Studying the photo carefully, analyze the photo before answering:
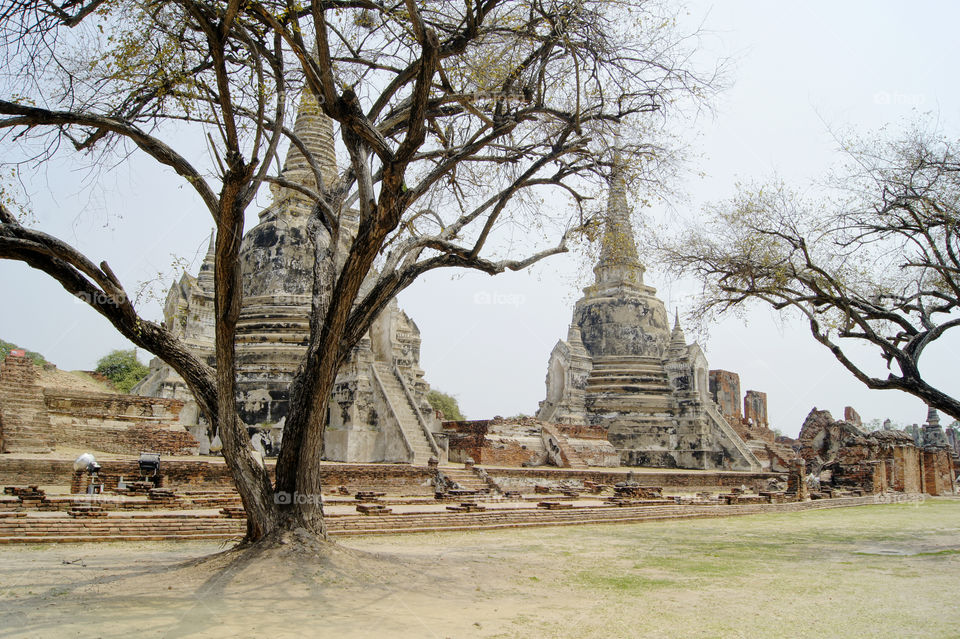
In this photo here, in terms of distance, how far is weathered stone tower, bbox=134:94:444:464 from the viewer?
59.5 feet

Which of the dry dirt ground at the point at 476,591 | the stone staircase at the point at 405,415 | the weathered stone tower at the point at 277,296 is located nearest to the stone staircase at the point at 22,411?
the weathered stone tower at the point at 277,296

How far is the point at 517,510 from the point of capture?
42.3 ft

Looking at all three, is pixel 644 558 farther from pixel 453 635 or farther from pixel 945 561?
pixel 453 635

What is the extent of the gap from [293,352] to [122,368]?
87.9ft

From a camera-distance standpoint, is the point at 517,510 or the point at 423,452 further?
the point at 423,452

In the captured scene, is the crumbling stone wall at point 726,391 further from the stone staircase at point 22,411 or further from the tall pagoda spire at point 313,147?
the stone staircase at point 22,411

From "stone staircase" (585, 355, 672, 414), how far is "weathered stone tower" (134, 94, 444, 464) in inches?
313

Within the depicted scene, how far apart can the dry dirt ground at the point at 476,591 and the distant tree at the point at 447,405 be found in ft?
128

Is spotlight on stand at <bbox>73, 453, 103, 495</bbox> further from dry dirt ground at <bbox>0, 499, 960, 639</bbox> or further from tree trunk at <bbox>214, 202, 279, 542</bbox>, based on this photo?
tree trunk at <bbox>214, 202, 279, 542</bbox>

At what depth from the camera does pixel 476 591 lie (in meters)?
→ 6.57

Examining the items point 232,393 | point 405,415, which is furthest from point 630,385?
point 232,393

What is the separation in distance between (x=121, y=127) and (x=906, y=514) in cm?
1829

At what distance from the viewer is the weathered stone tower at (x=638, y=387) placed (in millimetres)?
27266

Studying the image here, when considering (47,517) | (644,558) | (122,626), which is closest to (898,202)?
(644,558)
